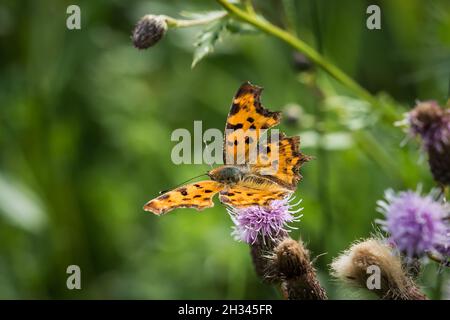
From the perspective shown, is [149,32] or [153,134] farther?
[153,134]

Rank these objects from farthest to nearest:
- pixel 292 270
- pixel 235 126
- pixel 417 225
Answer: pixel 235 126 < pixel 292 270 < pixel 417 225

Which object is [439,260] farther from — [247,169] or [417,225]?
[247,169]

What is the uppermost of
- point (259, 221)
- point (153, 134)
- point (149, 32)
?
point (153, 134)

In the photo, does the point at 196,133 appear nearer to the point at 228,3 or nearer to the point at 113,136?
the point at 113,136

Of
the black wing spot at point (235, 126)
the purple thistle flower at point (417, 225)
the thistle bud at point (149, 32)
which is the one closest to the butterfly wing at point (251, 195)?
the black wing spot at point (235, 126)

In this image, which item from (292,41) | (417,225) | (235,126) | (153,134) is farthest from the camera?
(153,134)

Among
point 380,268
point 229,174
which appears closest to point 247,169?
point 229,174
